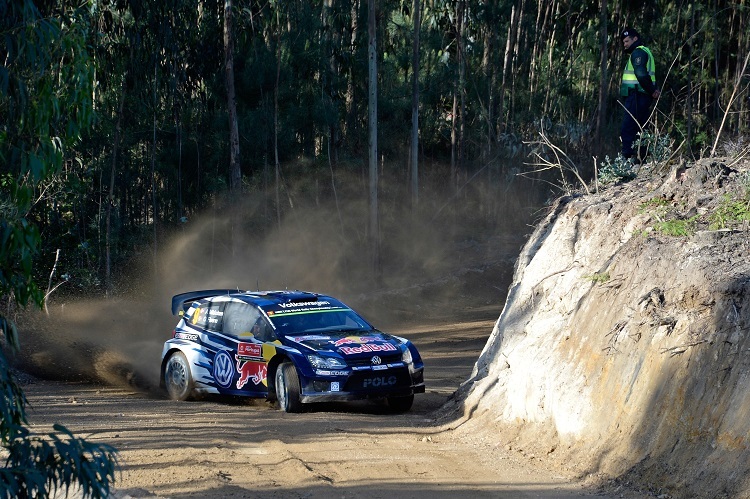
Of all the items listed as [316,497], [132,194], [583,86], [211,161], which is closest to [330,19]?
[211,161]

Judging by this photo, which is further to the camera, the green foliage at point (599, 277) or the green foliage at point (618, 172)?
the green foliage at point (618, 172)

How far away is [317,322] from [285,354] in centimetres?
105

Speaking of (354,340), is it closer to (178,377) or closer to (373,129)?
(178,377)

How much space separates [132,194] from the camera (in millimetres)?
33469

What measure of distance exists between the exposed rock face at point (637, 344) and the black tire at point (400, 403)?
922 millimetres

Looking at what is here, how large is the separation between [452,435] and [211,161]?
2395 cm

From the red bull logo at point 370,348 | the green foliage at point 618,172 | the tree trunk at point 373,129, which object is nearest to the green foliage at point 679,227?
the green foliage at point 618,172

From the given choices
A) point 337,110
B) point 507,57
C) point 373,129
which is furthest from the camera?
point 507,57

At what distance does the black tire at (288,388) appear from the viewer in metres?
11.4

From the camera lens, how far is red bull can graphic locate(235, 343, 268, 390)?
39.1 ft

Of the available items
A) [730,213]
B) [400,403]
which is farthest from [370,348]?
[730,213]

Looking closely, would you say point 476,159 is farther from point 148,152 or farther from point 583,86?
point 148,152

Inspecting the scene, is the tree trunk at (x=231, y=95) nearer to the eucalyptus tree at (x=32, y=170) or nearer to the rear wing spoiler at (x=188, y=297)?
the rear wing spoiler at (x=188, y=297)

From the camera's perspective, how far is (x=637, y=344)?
27.7 feet
